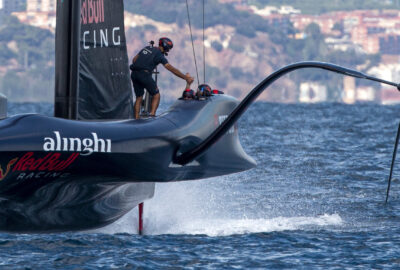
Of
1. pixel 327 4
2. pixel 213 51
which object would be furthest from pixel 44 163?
pixel 327 4

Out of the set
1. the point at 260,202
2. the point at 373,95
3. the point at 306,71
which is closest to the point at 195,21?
the point at 306,71

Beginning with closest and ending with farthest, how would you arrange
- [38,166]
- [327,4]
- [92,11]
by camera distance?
1. [38,166]
2. [92,11]
3. [327,4]

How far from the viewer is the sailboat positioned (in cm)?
734

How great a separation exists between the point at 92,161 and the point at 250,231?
2537mm

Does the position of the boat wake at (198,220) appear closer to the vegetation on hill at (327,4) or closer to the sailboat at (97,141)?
the sailboat at (97,141)

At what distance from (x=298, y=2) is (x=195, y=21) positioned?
2877 centimetres

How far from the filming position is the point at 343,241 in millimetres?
8805

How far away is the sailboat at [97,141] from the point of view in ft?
24.1

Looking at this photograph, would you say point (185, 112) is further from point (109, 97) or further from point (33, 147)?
point (33, 147)

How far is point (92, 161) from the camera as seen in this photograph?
7496 mm

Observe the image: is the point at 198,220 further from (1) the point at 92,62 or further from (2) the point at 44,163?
(2) the point at 44,163

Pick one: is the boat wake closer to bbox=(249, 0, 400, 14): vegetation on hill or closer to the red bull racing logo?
the red bull racing logo

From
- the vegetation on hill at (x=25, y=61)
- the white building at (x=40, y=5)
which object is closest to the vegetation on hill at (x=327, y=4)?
the white building at (x=40, y=5)

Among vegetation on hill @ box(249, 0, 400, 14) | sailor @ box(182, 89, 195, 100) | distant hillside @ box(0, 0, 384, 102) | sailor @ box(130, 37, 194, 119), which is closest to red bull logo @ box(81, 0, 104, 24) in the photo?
sailor @ box(130, 37, 194, 119)
